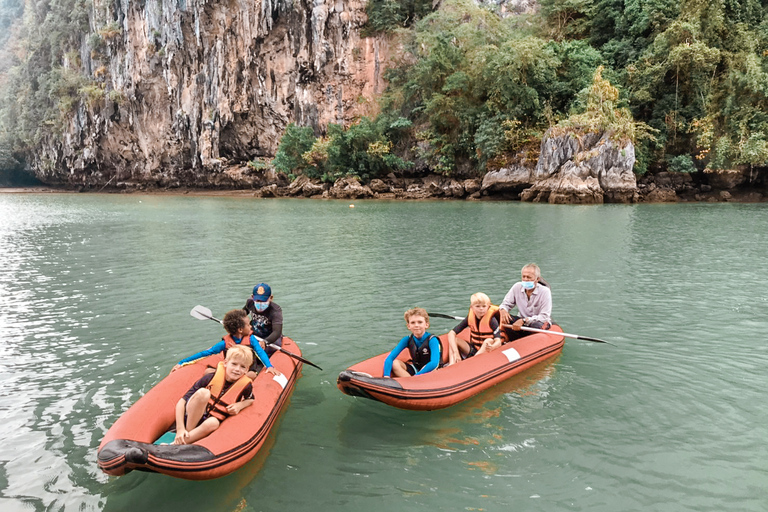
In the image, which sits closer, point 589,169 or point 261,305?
point 261,305

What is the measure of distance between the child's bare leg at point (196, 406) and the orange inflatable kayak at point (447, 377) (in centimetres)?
112

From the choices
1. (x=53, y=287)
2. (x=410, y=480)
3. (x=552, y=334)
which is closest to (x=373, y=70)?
(x=53, y=287)

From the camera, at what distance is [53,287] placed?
9.37 meters

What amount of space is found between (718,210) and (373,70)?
26265 mm

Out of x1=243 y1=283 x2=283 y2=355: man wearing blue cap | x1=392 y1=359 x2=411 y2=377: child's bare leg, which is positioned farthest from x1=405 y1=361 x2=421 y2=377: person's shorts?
x1=243 y1=283 x2=283 y2=355: man wearing blue cap

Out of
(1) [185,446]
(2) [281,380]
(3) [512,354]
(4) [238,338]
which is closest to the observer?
(1) [185,446]

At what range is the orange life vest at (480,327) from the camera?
575 centimetres

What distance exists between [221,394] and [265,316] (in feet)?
5.56

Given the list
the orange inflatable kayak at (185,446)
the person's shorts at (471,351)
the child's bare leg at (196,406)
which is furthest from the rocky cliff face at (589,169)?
the child's bare leg at (196,406)

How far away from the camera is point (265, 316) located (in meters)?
5.60

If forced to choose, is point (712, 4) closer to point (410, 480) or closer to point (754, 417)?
point (754, 417)

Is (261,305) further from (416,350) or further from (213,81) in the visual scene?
(213,81)

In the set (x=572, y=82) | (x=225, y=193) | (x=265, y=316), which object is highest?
(x=572, y=82)

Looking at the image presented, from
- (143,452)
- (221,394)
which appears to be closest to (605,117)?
(221,394)
